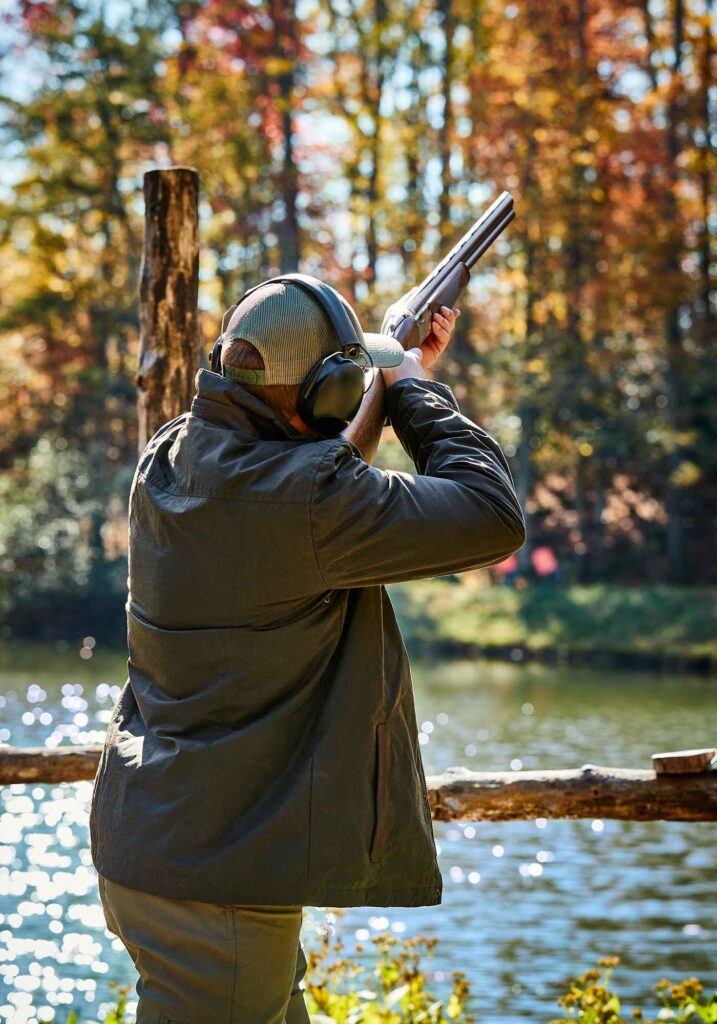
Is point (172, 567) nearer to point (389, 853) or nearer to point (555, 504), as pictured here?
point (389, 853)

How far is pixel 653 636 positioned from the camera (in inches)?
867

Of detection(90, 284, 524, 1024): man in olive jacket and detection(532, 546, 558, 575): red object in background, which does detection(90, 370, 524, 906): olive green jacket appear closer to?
detection(90, 284, 524, 1024): man in olive jacket

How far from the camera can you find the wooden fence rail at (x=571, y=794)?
373cm

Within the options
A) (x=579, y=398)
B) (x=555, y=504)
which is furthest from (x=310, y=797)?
(x=555, y=504)

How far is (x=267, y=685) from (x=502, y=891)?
7737 mm

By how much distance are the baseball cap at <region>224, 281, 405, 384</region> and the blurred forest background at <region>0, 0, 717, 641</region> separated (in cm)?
2242

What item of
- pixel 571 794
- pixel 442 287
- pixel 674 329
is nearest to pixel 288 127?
pixel 674 329

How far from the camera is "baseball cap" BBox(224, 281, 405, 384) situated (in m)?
2.26

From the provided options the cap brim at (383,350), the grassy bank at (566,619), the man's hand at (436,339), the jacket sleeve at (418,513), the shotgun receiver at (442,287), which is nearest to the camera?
the jacket sleeve at (418,513)

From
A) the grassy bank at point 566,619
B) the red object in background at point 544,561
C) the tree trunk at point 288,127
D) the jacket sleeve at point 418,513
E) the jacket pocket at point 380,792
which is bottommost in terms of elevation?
the grassy bank at point 566,619

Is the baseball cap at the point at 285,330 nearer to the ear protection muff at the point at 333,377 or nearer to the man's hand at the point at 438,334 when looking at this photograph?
the ear protection muff at the point at 333,377

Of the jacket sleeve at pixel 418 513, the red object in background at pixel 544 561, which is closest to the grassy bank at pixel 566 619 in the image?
the red object in background at pixel 544 561

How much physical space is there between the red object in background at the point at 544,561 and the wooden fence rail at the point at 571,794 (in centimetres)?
2262

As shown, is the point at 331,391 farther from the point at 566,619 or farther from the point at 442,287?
the point at 566,619
